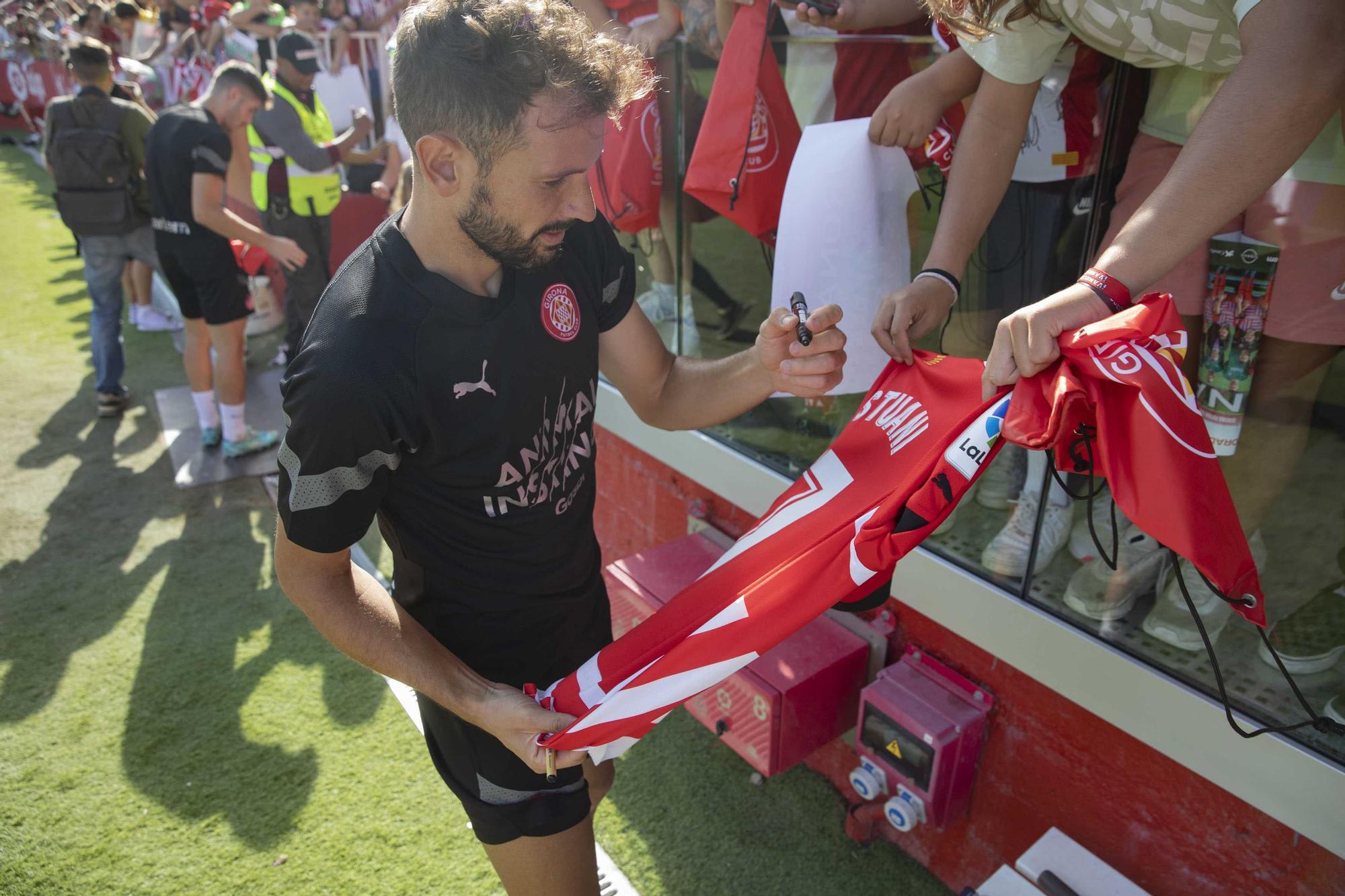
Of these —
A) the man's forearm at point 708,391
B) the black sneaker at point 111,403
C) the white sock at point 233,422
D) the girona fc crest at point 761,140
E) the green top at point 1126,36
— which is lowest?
the black sneaker at point 111,403

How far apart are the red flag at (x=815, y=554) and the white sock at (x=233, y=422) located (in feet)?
14.5

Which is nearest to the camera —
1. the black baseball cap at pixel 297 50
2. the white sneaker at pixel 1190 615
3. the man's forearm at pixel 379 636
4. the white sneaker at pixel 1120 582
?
the man's forearm at pixel 379 636

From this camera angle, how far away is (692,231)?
3.56 meters

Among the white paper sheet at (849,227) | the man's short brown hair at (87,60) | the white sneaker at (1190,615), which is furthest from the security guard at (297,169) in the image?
the white sneaker at (1190,615)

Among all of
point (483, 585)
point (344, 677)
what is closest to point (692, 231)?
point (483, 585)

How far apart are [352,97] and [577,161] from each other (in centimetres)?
703

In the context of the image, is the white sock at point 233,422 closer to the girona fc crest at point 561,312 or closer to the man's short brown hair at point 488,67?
the girona fc crest at point 561,312

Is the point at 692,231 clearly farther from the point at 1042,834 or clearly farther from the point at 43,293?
the point at 43,293

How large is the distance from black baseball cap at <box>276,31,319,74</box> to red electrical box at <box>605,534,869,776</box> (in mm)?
4839

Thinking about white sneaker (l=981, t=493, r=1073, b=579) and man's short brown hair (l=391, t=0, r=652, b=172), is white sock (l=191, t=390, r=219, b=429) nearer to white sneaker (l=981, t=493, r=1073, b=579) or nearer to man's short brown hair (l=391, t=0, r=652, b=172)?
man's short brown hair (l=391, t=0, r=652, b=172)

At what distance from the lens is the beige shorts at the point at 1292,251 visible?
184cm

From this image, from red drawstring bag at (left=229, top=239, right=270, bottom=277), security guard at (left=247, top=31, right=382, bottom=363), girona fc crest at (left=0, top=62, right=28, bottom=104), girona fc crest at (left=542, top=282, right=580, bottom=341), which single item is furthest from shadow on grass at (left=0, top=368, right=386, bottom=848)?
girona fc crest at (left=0, top=62, right=28, bottom=104)

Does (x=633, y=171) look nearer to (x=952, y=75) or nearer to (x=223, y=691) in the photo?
(x=952, y=75)

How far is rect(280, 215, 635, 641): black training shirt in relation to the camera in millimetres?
1540
